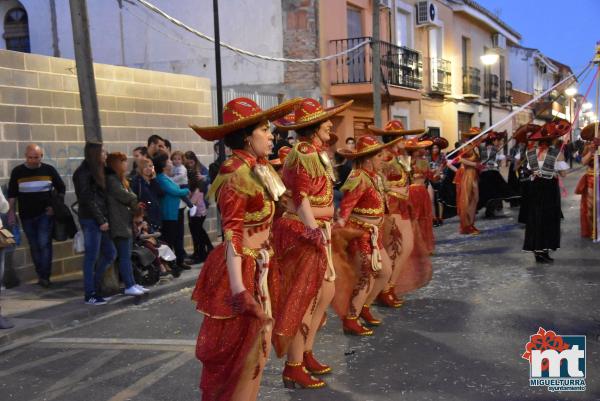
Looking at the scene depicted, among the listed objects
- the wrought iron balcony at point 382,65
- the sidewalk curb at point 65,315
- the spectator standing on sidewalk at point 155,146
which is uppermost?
the wrought iron balcony at point 382,65

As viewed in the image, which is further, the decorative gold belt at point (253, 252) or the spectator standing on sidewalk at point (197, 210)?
the spectator standing on sidewalk at point (197, 210)

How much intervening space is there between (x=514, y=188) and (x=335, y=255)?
32.5 feet

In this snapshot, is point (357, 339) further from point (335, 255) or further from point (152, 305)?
point (152, 305)

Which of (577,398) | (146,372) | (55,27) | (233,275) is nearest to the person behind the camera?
(233,275)

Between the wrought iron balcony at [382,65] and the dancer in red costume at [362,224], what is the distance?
12.9 metres

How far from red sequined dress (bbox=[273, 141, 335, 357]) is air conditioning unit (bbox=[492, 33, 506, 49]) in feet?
98.8

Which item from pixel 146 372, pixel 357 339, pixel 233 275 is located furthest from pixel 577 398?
pixel 146 372

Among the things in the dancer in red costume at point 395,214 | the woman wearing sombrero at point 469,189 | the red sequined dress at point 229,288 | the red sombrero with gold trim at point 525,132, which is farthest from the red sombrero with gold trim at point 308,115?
the woman wearing sombrero at point 469,189

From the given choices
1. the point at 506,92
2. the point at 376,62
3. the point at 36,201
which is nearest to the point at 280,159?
the point at 36,201

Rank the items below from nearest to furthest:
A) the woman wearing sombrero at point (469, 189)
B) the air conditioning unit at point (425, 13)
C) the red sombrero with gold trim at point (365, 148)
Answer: the red sombrero with gold trim at point (365, 148), the woman wearing sombrero at point (469, 189), the air conditioning unit at point (425, 13)

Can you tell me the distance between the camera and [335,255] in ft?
19.0

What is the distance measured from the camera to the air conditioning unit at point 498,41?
32.7 m

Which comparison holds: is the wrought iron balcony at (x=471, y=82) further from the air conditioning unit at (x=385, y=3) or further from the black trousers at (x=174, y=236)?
the black trousers at (x=174, y=236)

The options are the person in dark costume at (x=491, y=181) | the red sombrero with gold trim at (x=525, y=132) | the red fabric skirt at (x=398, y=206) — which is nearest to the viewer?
the red fabric skirt at (x=398, y=206)
